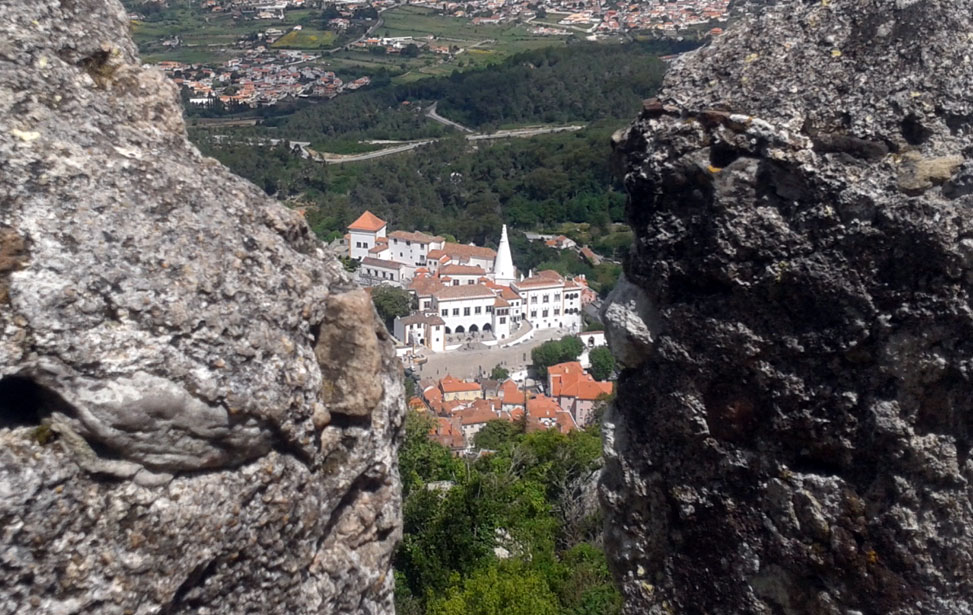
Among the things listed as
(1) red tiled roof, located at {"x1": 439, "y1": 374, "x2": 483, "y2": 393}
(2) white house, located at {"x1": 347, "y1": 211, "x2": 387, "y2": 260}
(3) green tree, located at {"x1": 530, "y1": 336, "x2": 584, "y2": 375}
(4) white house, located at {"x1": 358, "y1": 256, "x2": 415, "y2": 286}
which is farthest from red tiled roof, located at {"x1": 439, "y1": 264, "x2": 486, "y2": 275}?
(1) red tiled roof, located at {"x1": 439, "y1": 374, "x2": 483, "y2": 393}

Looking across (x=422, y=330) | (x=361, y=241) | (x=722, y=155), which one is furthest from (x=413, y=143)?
(x=722, y=155)

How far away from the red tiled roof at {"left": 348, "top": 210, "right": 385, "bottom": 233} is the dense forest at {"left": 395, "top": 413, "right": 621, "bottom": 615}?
57176 millimetres

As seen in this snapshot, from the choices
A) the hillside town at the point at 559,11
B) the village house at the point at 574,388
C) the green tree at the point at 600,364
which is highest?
the village house at the point at 574,388

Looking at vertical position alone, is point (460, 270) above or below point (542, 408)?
below

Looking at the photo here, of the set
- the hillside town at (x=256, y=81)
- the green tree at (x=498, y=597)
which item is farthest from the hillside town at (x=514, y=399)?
the hillside town at (x=256, y=81)

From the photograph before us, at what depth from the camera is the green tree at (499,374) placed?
5584 cm

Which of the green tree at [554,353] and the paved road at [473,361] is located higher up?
the green tree at [554,353]

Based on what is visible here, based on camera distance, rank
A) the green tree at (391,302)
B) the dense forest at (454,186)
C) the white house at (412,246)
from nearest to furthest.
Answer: the green tree at (391,302) → the white house at (412,246) → the dense forest at (454,186)

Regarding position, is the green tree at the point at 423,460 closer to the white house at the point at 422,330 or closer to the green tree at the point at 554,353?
the green tree at the point at 554,353

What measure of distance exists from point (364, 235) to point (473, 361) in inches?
684

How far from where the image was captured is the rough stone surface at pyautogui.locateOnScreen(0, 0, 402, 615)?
10.2 ft

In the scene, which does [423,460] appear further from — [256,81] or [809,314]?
[256,81]

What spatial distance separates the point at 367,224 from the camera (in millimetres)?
71625

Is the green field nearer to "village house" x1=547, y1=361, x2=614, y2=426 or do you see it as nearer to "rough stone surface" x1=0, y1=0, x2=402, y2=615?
"village house" x1=547, y1=361, x2=614, y2=426
